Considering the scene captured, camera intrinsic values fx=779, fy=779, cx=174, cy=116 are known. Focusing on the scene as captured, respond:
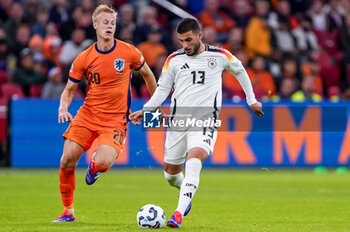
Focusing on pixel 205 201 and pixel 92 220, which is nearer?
pixel 92 220

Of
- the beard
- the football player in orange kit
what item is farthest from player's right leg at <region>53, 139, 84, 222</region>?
the beard

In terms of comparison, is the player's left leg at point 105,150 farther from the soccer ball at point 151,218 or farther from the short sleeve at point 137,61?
the soccer ball at point 151,218

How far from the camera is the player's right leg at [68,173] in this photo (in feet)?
28.8

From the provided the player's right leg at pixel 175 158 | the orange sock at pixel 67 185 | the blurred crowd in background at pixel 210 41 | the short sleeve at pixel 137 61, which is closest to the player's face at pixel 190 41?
the short sleeve at pixel 137 61

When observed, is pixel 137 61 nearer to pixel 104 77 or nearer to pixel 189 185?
pixel 104 77

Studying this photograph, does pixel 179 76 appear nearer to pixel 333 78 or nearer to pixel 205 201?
pixel 205 201

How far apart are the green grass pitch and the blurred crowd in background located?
212cm

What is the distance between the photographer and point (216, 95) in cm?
868

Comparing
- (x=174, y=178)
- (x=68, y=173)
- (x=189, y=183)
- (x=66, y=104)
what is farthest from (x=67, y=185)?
(x=189, y=183)

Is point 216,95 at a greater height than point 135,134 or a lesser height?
greater

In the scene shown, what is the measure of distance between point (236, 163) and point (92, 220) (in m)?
7.79

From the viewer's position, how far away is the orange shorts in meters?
8.94

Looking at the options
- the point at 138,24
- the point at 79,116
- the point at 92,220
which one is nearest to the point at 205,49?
the point at 79,116

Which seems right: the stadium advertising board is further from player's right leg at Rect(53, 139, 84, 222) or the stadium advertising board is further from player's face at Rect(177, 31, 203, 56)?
player's face at Rect(177, 31, 203, 56)
